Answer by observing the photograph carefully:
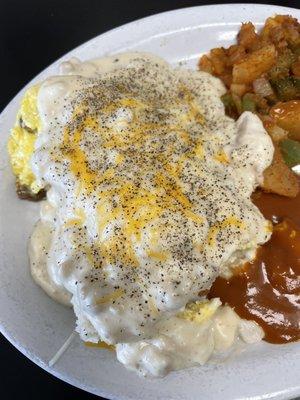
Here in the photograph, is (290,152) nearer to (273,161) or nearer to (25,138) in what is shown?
(273,161)

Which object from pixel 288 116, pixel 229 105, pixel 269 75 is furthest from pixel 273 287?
pixel 269 75

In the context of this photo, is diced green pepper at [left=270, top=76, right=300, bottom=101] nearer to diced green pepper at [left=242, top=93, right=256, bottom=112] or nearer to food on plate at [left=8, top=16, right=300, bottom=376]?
food on plate at [left=8, top=16, right=300, bottom=376]

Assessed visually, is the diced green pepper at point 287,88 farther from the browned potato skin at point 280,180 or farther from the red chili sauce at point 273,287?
the red chili sauce at point 273,287

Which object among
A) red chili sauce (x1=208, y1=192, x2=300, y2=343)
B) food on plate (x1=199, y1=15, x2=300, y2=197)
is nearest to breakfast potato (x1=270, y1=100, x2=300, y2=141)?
food on plate (x1=199, y1=15, x2=300, y2=197)

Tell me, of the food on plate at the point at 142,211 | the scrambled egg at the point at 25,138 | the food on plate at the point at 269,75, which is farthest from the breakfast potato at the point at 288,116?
the scrambled egg at the point at 25,138

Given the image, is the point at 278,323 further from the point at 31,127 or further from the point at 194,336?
the point at 31,127

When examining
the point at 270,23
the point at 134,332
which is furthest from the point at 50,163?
the point at 270,23
